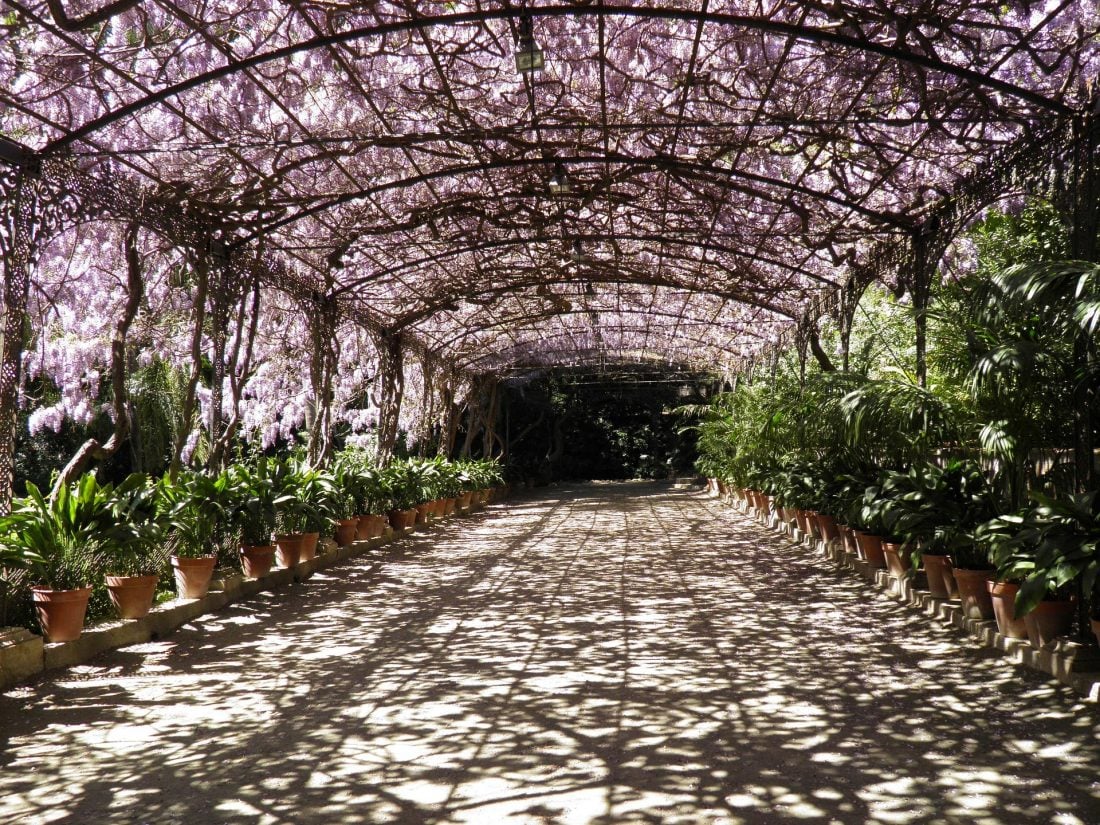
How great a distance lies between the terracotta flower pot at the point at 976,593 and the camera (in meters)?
4.85

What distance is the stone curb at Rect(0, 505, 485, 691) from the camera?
4078mm

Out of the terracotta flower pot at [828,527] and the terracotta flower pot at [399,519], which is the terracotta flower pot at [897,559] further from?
the terracotta flower pot at [399,519]

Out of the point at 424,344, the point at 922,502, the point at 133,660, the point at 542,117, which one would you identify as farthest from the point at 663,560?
the point at 424,344

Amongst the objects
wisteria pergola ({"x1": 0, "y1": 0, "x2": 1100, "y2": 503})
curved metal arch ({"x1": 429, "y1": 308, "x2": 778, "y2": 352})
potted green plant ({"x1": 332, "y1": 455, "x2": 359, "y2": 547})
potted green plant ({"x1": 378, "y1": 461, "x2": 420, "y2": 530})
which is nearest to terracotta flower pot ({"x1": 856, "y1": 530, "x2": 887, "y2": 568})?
wisteria pergola ({"x1": 0, "y1": 0, "x2": 1100, "y2": 503})

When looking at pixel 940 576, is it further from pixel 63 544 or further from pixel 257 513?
pixel 63 544

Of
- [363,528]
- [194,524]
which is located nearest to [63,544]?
[194,524]

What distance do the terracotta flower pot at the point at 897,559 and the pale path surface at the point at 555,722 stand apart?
1.17 ft

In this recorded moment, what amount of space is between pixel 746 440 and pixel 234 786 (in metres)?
10.6

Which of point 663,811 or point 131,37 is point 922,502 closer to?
point 663,811

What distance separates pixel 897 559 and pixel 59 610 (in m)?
5.11

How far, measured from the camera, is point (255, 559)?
672 cm

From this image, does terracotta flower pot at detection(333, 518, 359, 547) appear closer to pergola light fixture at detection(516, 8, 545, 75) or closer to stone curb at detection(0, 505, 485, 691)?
stone curb at detection(0, 505, 485, 691)

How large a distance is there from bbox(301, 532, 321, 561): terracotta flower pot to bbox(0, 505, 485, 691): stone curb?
0.07 metres

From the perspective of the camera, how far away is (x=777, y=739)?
3.29 meters
